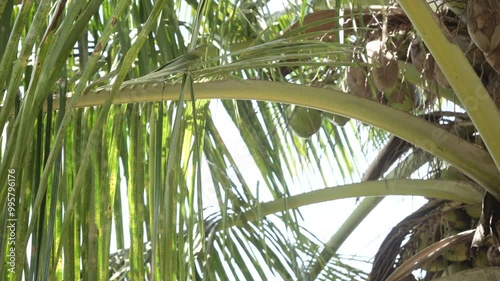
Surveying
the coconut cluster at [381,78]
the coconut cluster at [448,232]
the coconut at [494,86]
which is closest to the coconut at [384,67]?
the coconut cluster at [381,78]

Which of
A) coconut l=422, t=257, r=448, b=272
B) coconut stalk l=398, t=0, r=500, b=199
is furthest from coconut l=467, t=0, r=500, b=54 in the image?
coconut l=422, t=257, r=448, b=272

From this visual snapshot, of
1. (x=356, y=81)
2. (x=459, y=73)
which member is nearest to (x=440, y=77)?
(x=356, y=81)

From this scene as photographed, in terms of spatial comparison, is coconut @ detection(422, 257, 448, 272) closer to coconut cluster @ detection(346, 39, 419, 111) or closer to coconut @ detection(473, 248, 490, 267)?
coconut @ detection(473, 248, 490, 267)

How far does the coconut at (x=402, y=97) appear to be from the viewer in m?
2.08

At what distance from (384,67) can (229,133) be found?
59 cm

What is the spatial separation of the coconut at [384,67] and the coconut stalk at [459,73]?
26 centimetres

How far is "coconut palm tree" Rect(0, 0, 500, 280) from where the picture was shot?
1.04m

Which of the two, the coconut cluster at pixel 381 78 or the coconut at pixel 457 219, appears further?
the coconut at pixel 457 219

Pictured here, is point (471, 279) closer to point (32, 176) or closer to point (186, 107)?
point (186, 107)

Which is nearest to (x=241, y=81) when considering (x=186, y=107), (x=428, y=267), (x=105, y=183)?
(x=186, y=107)

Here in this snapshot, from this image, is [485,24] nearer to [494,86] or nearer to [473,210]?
[494,86]

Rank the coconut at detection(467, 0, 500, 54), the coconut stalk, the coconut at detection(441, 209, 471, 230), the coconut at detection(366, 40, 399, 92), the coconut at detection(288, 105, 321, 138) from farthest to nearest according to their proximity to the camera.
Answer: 1. the coconut at detection(288, 105, 321, 138)
2. the coconut at detection(441, 209, 471, 230)
3. the coconut at detection(366, 40, 399, 92)
4. the coconut at detection(467, 0, 500, 54)
5. the coconut stalk

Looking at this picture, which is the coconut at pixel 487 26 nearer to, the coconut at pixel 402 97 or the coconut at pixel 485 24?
the coconut at pixel 485 24

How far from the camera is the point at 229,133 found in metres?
2.25
